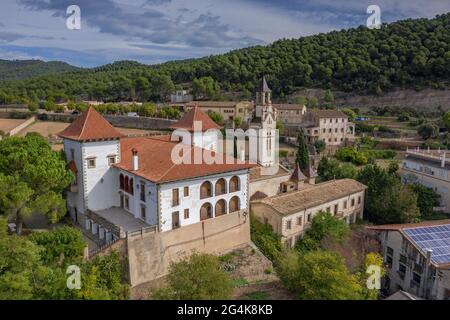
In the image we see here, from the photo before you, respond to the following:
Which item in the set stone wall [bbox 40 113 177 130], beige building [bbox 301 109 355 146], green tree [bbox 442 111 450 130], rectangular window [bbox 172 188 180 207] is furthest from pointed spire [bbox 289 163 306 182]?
green tree [bbox 442 111 450 130]

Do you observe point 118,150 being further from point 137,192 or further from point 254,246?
point 254,246

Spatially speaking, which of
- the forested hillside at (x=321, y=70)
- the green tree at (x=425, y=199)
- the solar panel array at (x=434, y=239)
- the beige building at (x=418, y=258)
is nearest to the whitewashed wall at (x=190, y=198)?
the beige building at (x=418, y=258)

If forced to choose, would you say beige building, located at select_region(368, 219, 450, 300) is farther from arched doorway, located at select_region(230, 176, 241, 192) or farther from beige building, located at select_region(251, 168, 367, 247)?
arched doorway, located at select_region(230, 176, 241, 192)

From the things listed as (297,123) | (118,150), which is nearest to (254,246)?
(118,150)

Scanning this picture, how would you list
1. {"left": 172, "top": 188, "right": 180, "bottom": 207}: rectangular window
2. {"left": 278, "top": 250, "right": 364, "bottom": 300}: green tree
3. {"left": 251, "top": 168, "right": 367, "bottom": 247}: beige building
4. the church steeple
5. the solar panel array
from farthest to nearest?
the church steeple → {"left": 251, "top": 168, "right": 367, "bottom": 247}: beige building → the solar panel array → {"left": 172, "top": 188, "right": 180, "bottom": 207}: rectangular window → {"left": 278, "top": 250, "right": 364, "bottom": 300}: green tree

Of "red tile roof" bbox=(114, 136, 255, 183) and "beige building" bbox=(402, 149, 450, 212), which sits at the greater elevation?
"red tile roof" bbox=(114, 136, 255, 183)

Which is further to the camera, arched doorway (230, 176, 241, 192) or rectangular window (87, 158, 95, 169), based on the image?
arched doorway (230, 176, 241, 192)

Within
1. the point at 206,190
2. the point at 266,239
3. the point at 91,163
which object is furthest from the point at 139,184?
the point at 266,239

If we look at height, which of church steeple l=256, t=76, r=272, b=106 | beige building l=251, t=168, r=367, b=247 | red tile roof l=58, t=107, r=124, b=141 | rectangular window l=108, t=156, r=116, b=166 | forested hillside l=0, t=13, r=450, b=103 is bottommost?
beige building l=251, t=168, r=367, b=247
